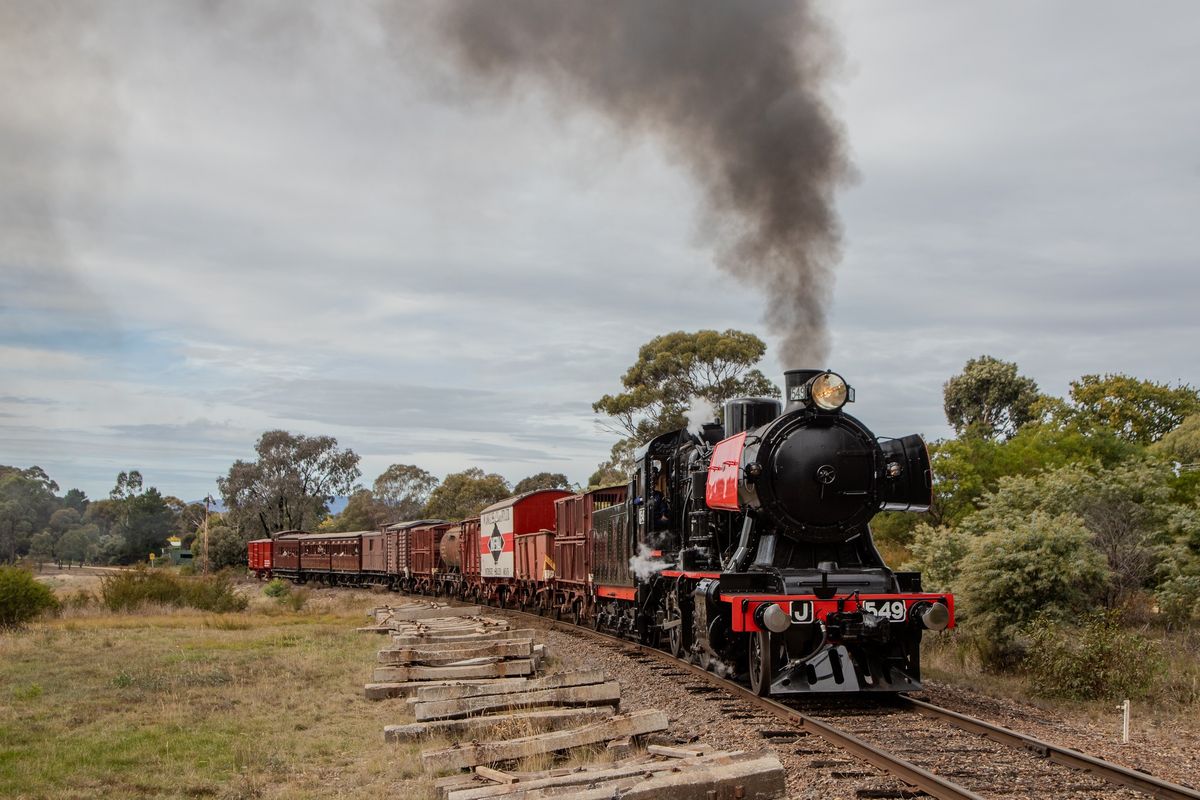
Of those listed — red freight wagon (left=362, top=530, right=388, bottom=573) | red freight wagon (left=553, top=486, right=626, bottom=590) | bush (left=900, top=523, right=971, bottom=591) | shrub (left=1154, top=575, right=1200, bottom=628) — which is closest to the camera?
shrub (left=1154, top=575, right=1200, bottom=628)

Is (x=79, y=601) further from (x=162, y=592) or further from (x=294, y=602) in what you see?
(x=294, y=602)

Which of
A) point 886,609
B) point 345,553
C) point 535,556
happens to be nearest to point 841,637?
point 886,609

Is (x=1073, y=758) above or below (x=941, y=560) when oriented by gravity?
below

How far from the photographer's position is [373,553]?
162 ft

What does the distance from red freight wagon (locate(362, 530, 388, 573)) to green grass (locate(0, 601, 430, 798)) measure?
2889 cm

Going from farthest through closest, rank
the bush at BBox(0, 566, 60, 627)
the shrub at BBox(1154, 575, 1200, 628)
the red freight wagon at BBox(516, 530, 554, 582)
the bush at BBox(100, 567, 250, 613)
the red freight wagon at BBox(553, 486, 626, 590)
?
the bush at BBox(100, 567, 250, 613), the red freight wagon at BBox(516, 530, 554, 582), the bush at BBox(0, 566, 60, 627), the red freight wagon at BBox(553, 486, 626, 590), the shrub at BBox(1154, 575, 1200, 628)

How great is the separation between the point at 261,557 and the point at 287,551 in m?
6.44

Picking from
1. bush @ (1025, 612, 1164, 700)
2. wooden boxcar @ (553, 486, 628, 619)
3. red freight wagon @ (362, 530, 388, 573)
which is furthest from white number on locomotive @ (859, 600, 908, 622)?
red freight wagon @ (362, 530, 388, 573)

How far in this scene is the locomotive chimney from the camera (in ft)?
37.2

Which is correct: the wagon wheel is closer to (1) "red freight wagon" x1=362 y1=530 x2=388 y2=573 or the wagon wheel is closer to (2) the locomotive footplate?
(2) the locomotive footplate

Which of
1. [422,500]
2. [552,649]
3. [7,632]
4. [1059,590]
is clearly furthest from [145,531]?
[1059,590]

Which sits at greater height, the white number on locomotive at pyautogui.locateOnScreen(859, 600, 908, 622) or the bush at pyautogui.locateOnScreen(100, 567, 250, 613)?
the white number on locomotive at pyautogui.locateOnScreen(859, 600, 908, 622)

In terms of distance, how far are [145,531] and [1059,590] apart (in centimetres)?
9018

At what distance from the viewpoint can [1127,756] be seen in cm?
811
